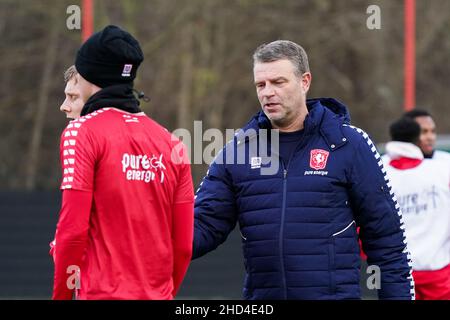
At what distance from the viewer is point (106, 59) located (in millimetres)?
3668

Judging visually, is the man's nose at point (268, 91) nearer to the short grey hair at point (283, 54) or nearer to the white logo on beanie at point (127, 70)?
the short grey hair at point (283, 54)

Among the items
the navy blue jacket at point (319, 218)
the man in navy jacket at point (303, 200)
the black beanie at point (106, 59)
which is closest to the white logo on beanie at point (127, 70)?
the black beanie at point (106, 59)

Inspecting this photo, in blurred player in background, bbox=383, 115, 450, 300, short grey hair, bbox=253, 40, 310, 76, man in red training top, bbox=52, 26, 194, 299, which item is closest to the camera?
man in red training top, bbox=52, 26, 194, 299

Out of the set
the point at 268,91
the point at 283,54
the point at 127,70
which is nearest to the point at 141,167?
the point at 127,70

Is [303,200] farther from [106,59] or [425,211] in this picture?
[425,211]

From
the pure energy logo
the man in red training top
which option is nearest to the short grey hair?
the man in red training top

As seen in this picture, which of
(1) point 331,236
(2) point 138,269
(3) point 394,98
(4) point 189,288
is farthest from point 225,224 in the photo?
(3) point 394,98

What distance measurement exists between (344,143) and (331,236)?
0.42 meters

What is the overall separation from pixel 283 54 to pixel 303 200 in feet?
2.14

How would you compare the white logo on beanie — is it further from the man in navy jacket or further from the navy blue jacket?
the navy blue jacket

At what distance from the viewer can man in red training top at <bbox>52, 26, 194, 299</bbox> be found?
3.46 meters

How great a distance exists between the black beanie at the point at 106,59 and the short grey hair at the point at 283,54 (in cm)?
73

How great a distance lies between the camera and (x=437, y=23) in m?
16.2
